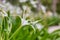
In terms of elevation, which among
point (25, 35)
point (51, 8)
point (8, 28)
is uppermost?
point (8, 28)

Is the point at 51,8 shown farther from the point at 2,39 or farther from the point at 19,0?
the point at 2,39

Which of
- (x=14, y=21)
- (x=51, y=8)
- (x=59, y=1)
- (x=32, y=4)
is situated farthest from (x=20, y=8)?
(x=59, y=1)

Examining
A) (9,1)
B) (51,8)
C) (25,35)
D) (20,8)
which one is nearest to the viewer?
(25,35)

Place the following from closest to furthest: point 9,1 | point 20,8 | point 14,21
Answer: point 14,21, point 9,1, point 20,8

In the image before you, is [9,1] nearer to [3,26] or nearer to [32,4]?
[32,4]

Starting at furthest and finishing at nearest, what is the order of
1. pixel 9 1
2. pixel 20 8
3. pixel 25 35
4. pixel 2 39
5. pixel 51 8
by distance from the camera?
pixel 51 8
pixel 20 8
pixel 9 1
pixel 25 35
pixel 2 39

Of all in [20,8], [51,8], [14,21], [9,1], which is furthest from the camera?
[51,8]

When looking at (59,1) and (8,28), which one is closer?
(8,28)

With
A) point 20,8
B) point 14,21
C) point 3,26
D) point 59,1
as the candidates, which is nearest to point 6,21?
point 3,26

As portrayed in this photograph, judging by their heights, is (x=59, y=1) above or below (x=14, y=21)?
below
